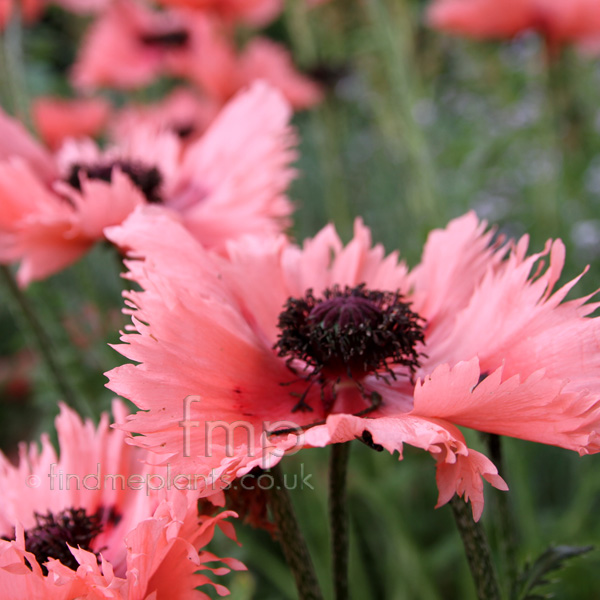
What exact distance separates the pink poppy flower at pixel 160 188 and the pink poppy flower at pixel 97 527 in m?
0.23

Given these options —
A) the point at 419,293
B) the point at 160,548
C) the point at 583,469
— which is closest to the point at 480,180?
the point at 583,469

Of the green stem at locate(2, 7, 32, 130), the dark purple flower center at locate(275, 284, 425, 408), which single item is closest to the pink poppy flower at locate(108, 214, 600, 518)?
the dark purple flower center at locate(275, 284, 425, 408)

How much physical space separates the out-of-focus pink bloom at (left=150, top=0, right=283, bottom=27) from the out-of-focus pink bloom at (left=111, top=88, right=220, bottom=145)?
213 mm

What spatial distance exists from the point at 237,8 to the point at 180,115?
352mm

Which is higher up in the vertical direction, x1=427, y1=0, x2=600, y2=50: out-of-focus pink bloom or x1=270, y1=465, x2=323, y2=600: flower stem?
x1=427, y1=0, x2=600, y2=50: out-of-focus pink bloom

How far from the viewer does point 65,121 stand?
210 centimetres

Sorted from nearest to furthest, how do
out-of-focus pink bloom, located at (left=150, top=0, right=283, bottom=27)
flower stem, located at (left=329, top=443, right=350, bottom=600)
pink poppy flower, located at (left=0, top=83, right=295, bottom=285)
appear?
flower stem, located at (left=329, top=443, right=350, bottom=600) < pink poppy flower, located at (left=0, top=83, right=295, bottom=285) < out-of-focus pink bloom, located at (left=150, top=0, right=283, bottom=27)

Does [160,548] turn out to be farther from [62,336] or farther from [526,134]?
[526,134]

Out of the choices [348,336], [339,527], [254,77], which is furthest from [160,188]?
[254,77]

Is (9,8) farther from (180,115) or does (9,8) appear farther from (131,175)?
(180,115)

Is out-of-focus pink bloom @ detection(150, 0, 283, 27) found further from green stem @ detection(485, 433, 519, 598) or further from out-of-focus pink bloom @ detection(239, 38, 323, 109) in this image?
green stem @ detection(485, 433, 519, 598)

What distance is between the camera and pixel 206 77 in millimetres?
1804

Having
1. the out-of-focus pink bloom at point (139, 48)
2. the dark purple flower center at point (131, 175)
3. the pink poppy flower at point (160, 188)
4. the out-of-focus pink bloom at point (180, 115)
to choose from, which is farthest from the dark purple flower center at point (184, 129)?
the dark purple flower center at point (131, 175)

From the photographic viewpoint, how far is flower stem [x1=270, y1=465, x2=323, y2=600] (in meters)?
0.48
